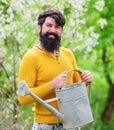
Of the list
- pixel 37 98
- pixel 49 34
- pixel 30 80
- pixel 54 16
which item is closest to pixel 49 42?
pixel 49 34

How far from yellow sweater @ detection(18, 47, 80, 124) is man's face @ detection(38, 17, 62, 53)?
0.06 m

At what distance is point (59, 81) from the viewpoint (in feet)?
10.7

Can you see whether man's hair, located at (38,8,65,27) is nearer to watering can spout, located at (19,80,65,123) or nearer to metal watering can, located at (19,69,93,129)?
metal watering can, located at (19,69,93,129)

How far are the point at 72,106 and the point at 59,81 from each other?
19 cm

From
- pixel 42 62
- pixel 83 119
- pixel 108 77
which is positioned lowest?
pixel 108 77

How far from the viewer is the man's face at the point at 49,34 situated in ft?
11.5

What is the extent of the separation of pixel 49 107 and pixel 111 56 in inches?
418

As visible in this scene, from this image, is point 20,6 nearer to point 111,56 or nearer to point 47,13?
point 47,13

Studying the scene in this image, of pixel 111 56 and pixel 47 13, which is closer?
pixel 47 13

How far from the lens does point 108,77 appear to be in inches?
570

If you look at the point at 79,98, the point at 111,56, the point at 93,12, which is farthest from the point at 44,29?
the point at 111,56

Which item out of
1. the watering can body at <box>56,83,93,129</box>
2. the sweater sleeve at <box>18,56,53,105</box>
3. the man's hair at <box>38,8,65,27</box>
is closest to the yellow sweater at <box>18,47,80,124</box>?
the sweater sleeve at <box>18,56,53,105</box>

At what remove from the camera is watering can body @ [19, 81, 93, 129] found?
331cm

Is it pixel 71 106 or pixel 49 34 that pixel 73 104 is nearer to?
pixel 71 106
